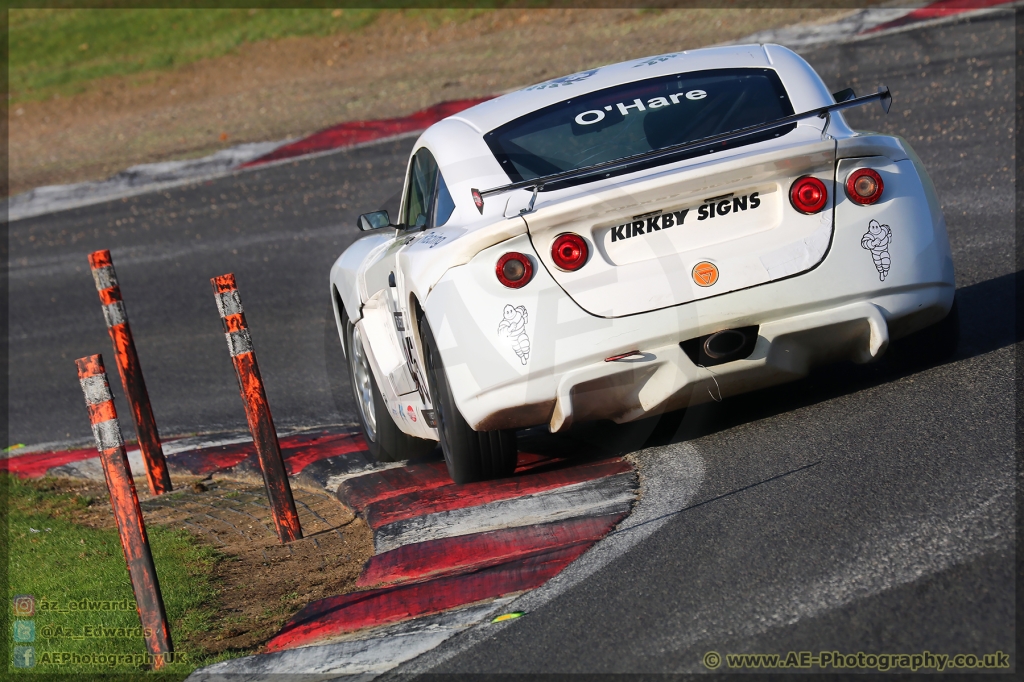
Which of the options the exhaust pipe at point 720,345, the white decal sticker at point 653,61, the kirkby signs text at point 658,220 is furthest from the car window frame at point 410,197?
the exhaust pipe at point 720,345

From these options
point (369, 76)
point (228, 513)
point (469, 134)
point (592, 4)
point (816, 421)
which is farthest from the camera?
point (592, 4)

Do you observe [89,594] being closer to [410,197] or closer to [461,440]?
[461,440]

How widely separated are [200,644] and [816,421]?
8.54ft

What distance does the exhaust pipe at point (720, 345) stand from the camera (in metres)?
4.70

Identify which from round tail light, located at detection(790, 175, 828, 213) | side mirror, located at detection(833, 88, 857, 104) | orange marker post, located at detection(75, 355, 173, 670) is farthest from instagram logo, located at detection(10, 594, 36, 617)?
side mirror, located at detection(833, 88, 857, 104)

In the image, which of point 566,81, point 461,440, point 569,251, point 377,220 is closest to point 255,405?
point 461,440

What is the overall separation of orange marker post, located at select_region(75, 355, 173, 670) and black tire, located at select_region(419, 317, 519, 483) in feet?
4.37

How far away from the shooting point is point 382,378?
20.2ft

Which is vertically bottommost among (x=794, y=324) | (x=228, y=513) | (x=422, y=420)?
(x=228, y=513)

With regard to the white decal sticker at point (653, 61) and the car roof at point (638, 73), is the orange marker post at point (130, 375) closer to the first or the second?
the car roof at point (638, 73)

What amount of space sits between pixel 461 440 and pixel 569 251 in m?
1.01

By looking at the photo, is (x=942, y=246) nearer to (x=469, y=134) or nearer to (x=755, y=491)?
(x=755, y=491)

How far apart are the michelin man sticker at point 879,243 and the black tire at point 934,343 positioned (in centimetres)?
60

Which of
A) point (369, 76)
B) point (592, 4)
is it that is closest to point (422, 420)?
point (369, 76)
